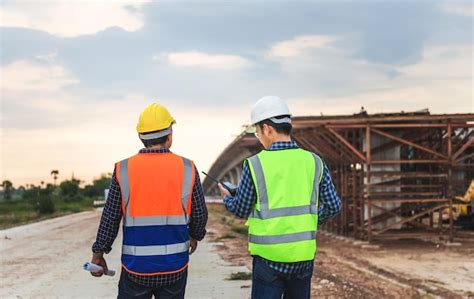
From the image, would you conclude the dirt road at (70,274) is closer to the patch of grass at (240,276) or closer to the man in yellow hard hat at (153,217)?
the patch of grass at (240,276)

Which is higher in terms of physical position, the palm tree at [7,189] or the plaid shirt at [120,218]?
the plaid shirt at [120,218]

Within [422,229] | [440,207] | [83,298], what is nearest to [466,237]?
[422,229]

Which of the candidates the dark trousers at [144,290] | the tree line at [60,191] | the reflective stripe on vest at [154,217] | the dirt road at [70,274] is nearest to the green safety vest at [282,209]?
the reflective stripe on vest at [154,217]

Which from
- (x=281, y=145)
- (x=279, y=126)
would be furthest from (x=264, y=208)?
(x=279, y=126)

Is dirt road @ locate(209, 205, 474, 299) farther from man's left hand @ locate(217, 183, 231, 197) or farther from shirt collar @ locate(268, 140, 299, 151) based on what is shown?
shirt collar @ locate(268, 140, 299, 151)

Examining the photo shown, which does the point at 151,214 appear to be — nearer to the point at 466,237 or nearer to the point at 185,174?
the point at 185,174

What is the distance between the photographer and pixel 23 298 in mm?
9258

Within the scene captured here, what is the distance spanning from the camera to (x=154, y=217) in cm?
413

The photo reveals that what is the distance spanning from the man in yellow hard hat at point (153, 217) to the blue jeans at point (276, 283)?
0.52 metres

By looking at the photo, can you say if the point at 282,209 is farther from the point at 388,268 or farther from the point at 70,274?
the point at 388,268

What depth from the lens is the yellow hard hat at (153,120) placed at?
4.36m

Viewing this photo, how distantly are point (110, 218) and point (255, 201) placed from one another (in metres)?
1.01

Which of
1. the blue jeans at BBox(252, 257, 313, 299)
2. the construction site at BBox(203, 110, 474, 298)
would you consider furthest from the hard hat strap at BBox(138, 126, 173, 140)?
the construction site at BBox(203, 110, 474, 298)

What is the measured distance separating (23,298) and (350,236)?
14125 millimetres
